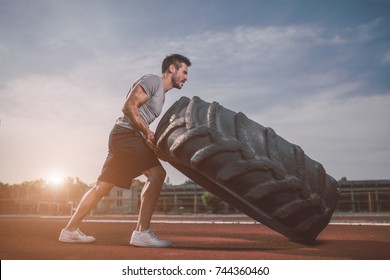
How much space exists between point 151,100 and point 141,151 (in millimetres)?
474

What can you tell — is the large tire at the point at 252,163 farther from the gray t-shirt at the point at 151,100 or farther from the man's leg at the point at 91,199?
the man's leg at the point at 91,199

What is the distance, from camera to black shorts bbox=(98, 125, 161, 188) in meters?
3.06

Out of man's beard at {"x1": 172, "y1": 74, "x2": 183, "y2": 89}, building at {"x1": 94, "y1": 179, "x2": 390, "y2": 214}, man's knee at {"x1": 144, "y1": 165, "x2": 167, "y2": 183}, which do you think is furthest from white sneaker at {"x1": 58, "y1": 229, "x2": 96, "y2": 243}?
building at {"x1": 94, "y1": 179, "x2": 390, "y2": 214}

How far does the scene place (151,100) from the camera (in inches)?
121

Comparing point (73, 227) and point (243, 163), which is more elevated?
point (243, 163)

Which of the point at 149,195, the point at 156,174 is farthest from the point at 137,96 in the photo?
the point at 149,195

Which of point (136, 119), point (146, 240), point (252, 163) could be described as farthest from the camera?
point (146, 240)

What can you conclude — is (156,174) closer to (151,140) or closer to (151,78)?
(151,140)

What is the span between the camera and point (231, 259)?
229 centimetres

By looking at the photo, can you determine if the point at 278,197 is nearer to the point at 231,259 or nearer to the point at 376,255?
the point at 231,259

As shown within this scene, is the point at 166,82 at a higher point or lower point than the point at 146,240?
higher

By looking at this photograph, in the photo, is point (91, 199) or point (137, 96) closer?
point (137, 96)
